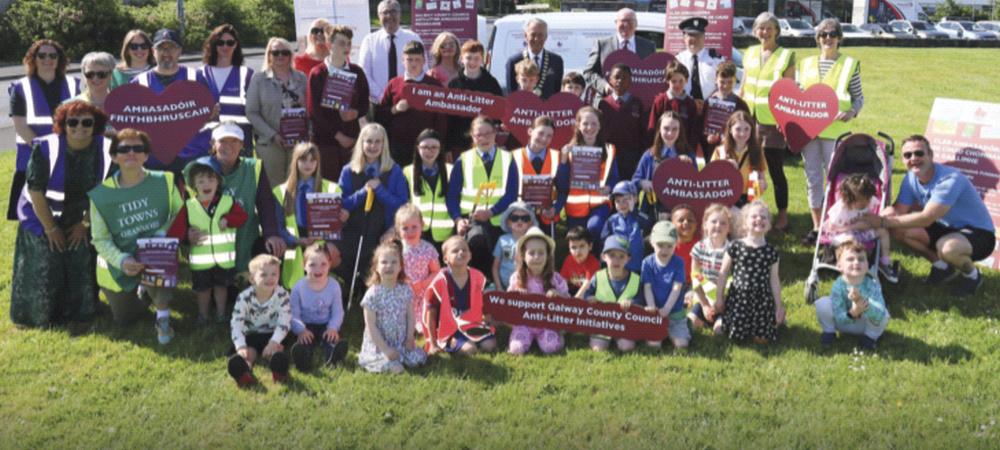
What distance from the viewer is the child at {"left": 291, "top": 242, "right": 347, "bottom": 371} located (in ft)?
19.8

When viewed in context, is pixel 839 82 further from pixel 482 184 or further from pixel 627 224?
pixel 482 184

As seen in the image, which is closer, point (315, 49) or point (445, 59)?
point (445, 59)

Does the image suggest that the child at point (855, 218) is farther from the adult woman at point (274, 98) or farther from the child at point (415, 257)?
the adult woman at point (274, 98)

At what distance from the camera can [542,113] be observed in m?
8.08

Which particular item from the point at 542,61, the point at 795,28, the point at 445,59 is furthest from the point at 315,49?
the point at 795,28

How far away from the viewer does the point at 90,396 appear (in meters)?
5.60

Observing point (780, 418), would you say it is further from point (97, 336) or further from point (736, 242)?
point (97, 336)

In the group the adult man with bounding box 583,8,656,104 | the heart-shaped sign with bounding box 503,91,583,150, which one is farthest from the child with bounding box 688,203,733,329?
the adult man with bounding box 583,8,656,104

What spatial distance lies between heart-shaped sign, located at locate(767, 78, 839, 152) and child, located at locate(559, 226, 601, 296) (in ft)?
8.94

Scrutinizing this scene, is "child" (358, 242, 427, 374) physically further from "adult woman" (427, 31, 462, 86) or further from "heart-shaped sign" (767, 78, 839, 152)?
"heart-shaped sign" (767, 78, 839, 152)

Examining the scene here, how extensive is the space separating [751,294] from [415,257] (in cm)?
241

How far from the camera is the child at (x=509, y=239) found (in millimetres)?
6914

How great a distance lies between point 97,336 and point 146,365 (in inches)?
30.2

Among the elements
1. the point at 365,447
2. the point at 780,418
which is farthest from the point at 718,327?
the point at 365,447
